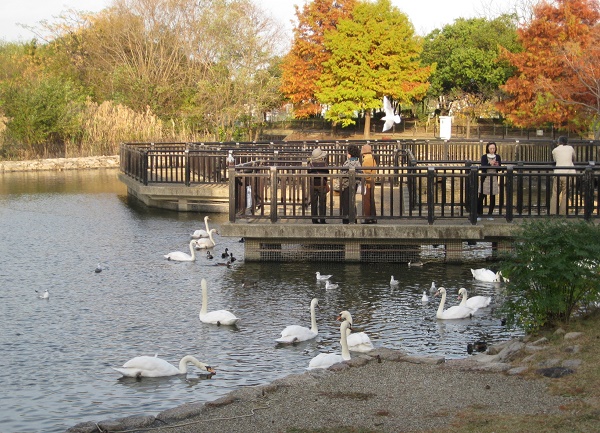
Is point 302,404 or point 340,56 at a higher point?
point 340,56

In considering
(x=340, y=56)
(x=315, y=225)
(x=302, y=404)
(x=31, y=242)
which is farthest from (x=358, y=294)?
(x=340, y=56)

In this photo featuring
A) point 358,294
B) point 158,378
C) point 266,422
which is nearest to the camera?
point 266,422

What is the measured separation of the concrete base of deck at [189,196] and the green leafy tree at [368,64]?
130ft

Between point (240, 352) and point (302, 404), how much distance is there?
Result: 357cm

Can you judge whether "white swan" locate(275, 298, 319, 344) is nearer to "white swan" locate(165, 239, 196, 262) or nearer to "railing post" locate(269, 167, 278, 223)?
"railing post" locate(269, 167, 278, 223)

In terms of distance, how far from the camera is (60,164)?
46.2 m

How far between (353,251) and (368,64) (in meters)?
51.0

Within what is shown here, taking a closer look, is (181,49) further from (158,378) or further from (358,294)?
(158,378)

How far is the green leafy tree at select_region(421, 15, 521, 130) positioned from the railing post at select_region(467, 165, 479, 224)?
52.2 metres

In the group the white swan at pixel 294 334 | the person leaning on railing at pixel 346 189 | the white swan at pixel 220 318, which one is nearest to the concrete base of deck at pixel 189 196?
the person leaning on railing at pixel 346 189

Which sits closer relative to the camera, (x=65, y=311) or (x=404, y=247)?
(x=65, y=311)

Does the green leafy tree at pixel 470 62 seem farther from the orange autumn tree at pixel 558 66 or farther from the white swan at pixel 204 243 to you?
the white swan at pixel 204 243

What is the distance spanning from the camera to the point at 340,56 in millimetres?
67000

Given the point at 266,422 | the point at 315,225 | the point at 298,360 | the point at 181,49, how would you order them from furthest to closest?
the point at 181,49
the point at 315,225
the point at 298,360
the point at 266,422
